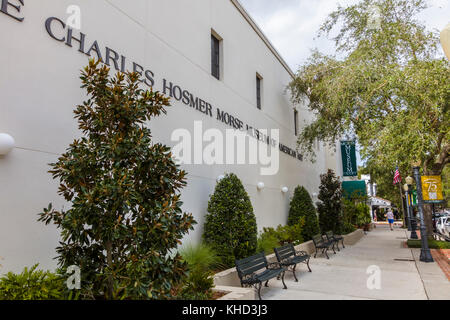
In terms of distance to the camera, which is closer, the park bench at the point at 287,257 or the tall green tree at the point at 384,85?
the park bench at the point at 287,257

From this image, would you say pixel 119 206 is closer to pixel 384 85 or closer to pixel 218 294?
pixel 218 294

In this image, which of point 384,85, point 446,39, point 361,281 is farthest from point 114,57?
point 384,85

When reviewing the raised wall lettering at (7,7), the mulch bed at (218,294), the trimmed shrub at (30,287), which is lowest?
the mulch bed at (218,294)

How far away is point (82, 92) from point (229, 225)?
437 cm

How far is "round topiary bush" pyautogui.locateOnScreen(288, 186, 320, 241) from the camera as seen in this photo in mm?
13242

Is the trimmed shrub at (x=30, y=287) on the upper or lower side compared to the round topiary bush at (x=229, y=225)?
lower

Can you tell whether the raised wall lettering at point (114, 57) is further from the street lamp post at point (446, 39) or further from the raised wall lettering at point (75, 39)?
the street lamp post at point (446, 39)

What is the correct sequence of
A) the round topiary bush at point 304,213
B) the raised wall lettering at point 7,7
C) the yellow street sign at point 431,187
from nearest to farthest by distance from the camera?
1. the raised wall lettering at point 7,7
2. the yellow street sign at point 431,187
3. the round topiary bush at point 304,213

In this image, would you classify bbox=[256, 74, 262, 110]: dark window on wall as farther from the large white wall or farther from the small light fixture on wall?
the small light fixture on wall

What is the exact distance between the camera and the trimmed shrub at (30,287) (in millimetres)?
3514

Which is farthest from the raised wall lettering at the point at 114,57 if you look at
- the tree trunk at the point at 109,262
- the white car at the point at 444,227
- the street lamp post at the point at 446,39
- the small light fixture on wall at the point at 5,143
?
the white car at the point at 444,227

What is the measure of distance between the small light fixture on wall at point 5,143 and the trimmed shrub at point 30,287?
58.3 inches

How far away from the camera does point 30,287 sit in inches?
144
